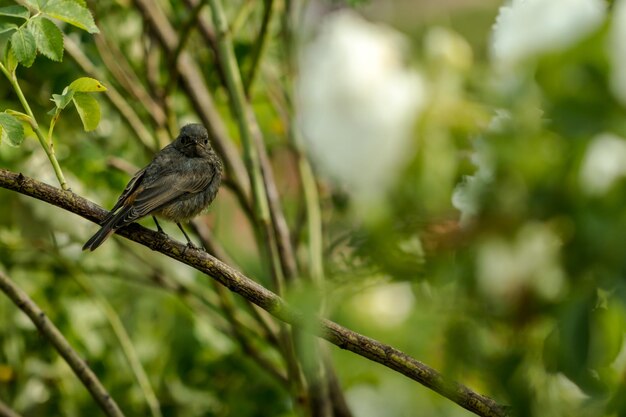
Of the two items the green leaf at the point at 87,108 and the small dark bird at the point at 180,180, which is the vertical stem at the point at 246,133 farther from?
the green leaf at the point at 87,108

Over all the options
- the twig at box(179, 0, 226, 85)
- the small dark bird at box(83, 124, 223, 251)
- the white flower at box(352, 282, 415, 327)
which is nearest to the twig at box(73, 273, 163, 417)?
the small dark bird at box(83, 124, 223, 251)

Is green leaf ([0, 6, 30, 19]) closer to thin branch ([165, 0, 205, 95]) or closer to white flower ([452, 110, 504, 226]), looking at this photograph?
thin branch ([165, 0, 205, 95])

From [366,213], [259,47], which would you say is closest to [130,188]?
[259,47]

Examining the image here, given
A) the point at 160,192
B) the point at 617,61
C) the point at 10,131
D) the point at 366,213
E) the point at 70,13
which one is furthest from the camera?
the point at 160,192

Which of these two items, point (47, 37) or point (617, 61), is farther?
point (47, 37)

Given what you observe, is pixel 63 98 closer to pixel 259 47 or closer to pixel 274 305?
pixel 274 305

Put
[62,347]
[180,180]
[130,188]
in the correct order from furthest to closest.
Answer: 1. [180,180]
2. [130,188]
3. [62,347]
